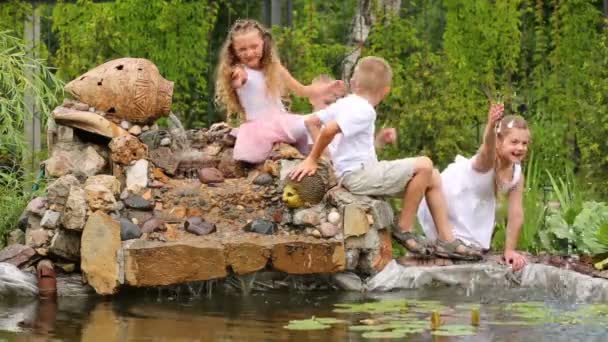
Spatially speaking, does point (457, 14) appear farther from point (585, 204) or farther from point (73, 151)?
point (73, 151)

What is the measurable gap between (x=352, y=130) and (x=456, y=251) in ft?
3.56

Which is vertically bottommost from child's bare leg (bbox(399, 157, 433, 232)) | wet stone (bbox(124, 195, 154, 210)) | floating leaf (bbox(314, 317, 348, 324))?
floating leaf (bbox(314, 317, 348, 324))

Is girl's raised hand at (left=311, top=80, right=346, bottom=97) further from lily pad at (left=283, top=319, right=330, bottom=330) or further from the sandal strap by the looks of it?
lily pad at (left=283, top=319, right=330, bottom=330)

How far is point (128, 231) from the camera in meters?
8.98

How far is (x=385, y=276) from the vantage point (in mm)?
9273

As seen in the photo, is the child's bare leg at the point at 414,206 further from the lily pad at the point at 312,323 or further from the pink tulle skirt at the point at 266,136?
the lily pad at the point at 312,323

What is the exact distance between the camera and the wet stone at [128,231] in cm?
896

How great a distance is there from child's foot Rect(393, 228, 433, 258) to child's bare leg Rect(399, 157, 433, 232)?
146 mm

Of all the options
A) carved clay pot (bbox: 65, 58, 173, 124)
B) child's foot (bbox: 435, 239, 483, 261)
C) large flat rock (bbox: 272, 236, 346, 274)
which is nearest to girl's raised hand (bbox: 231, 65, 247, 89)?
carved clay pot (bbox: 65, 58, 173, 124)

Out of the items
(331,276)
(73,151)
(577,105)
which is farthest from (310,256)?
(577,105)

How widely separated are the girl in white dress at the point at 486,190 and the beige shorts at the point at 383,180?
0.83 ft

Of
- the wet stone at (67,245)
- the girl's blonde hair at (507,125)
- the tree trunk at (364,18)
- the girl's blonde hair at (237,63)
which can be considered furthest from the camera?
the tree trunk at (364,18)

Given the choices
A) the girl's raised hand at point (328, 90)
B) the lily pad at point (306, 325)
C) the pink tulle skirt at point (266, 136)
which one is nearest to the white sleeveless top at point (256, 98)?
the pink tulle skirt at point (266, 136)

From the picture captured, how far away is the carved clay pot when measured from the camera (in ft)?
32.3
